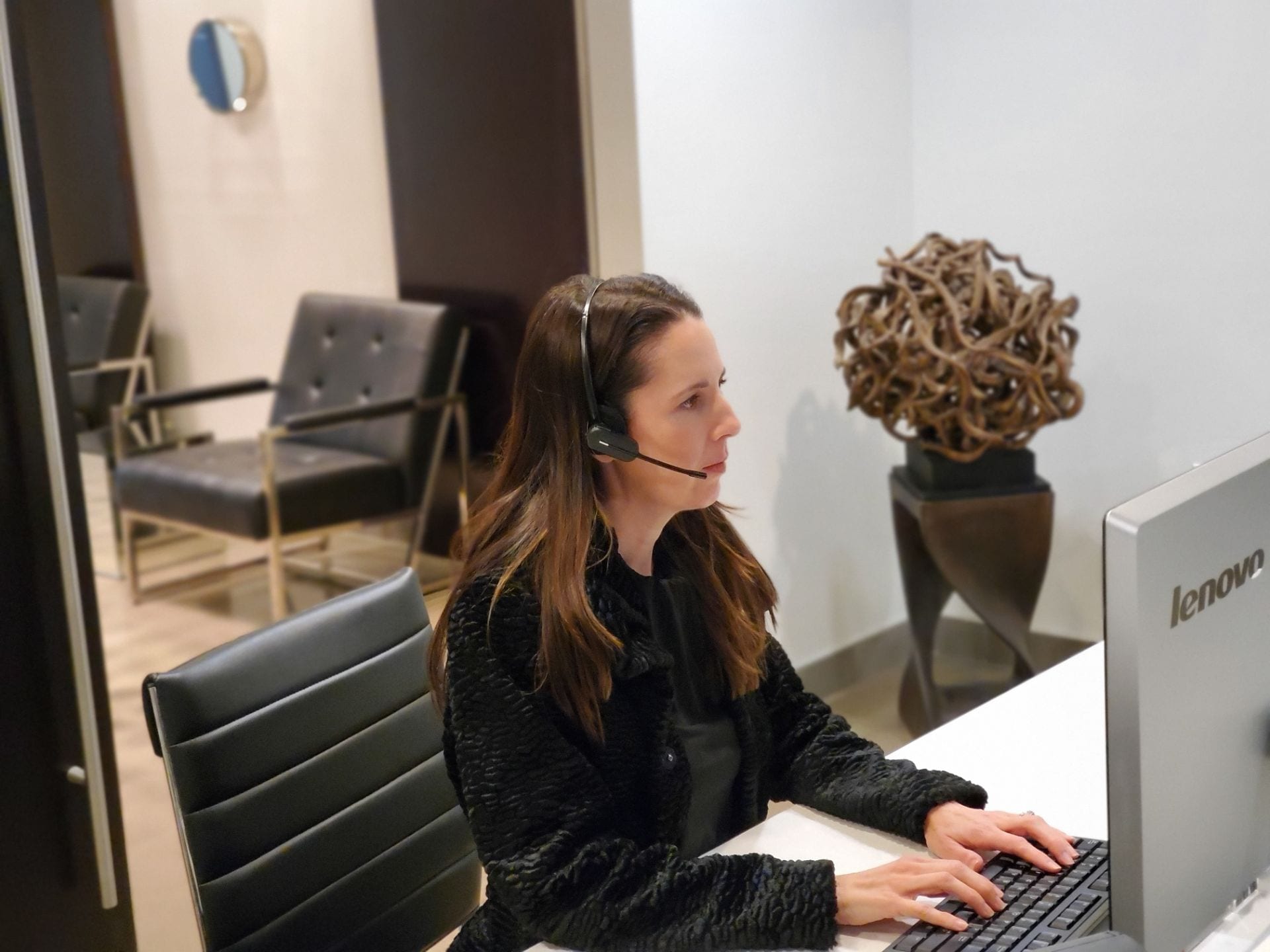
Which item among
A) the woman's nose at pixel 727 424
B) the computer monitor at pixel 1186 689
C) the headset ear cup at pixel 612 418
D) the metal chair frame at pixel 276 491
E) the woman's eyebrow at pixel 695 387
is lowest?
the metal chair frame at pixel 276 491

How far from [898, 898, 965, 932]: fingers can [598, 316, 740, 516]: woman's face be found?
0.41 meters

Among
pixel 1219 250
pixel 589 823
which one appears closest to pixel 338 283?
pixel 1219 250

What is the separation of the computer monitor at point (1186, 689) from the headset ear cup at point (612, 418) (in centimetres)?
54

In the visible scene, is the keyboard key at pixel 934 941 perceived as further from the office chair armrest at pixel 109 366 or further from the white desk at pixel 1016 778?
the office chair armrest at pixel 109 366

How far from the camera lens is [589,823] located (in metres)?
1.19

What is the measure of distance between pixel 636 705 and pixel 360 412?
268 cm

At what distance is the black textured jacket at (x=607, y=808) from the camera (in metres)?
1.15

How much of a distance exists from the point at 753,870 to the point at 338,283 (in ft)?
10.5

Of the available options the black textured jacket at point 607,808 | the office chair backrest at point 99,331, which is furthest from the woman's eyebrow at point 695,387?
the office chair backrest at point 99,331

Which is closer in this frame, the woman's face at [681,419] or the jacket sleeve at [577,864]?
the jacket sleeve at [577,864]

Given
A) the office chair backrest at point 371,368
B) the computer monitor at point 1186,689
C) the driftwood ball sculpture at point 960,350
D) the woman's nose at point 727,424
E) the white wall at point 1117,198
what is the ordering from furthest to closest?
the office chair backrest at point 371,368
the white wall at point 1117,198
the driftwood ball sculpture at point 960,350
the woman's nose at point 727,424
the computer monitor at point 1186,689

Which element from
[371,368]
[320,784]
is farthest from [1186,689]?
[371,368]

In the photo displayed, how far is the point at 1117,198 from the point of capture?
3.27 m

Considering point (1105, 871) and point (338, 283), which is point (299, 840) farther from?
point (338, 283)
